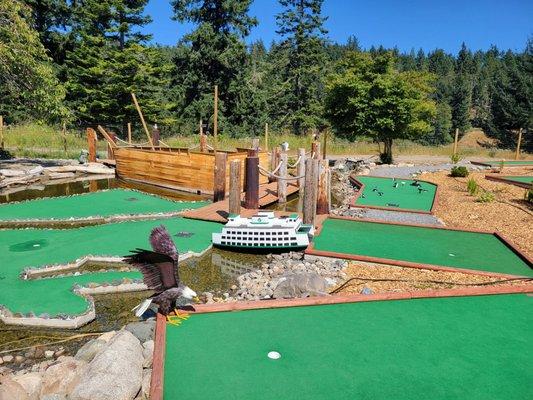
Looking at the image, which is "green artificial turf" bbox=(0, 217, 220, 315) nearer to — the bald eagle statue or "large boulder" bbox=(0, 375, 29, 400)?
"large boulder" bbox=(0, 375, 29, 400)

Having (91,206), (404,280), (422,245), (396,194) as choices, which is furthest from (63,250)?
(396,194)

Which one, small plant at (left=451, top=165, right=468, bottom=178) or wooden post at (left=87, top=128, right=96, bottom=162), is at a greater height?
wooden post at (left=87, top=128, right=96, bottom=162)

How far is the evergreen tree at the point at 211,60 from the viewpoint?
26969 millimetres

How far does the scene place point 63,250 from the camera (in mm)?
7836

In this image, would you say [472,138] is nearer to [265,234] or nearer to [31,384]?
[265,234]

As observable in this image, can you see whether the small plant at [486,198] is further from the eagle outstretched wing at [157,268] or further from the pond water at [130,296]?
the eagle outstretched wing at [157,268]

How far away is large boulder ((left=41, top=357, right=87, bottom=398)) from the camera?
12.6 feet

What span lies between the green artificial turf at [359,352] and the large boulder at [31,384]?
3.99ft

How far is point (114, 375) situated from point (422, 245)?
6.06 m

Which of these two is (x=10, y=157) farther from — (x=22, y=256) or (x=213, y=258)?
(x=213, y=258)

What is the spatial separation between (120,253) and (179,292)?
13.1ft

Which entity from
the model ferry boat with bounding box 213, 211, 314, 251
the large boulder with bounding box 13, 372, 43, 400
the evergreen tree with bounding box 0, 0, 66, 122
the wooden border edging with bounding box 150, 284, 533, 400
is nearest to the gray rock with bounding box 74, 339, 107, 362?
the large boulder with bounding box 13, 372, 43, 400

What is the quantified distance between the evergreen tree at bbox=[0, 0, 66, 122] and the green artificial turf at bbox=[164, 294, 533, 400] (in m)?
12.7

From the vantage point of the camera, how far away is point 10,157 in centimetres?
1981
